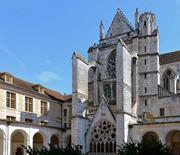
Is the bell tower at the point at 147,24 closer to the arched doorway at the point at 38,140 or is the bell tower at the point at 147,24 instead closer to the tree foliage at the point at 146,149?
the arched doorway at the point at 38,140

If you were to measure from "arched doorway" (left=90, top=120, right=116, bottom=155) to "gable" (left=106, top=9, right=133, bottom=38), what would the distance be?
1230 cm

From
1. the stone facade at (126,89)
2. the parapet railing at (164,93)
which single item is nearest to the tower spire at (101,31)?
A: the stone facade at (126,89)

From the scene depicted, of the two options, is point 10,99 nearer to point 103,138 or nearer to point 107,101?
point 103,138

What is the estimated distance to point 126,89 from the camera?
103 ft

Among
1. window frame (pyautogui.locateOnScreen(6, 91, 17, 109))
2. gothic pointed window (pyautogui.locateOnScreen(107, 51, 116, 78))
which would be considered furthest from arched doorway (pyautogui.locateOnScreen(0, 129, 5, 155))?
gothic pointed window (pyautogui.locateOnScreen(107, 51, 116, 78))

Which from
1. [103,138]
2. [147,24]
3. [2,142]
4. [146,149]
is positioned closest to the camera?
[146,149]

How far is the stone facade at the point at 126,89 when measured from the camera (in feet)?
99.0

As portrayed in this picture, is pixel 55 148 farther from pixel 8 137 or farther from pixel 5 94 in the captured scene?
pixel 5 94

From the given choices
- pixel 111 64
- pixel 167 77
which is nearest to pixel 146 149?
pixel 111 64

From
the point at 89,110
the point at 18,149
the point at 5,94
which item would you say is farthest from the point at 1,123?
the point at 89,110

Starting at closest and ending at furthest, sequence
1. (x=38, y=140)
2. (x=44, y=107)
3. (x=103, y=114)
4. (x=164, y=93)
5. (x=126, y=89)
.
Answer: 1. (x=126, y=89)
2. (x=103, y=114)
3. (x=164, y=93)
4. (x=38, y=140)
5. (x=44, y=107)

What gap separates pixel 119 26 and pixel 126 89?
11.6m

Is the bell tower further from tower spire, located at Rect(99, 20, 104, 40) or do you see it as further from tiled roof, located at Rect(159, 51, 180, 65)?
tower spire, located at Rect(99, 20, 104, 40)

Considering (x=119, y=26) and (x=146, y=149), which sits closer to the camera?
(x=146, y=149)
